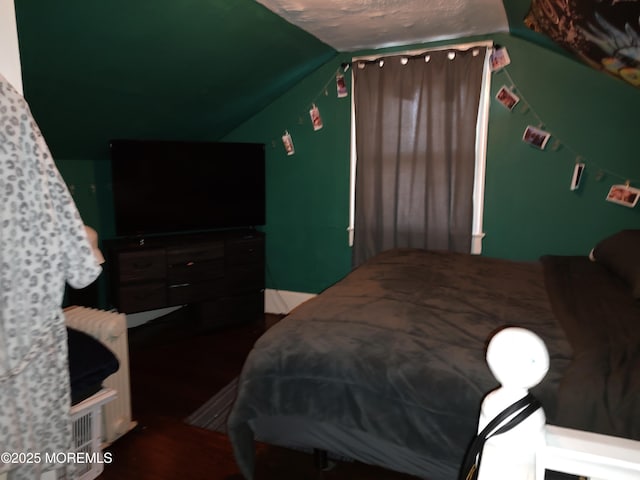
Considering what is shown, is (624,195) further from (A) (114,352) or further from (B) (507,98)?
(A) (114,352)

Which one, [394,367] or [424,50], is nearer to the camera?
[394,367]

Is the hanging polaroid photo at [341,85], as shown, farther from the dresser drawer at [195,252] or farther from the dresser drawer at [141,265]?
the dresser drawer at [141,265]

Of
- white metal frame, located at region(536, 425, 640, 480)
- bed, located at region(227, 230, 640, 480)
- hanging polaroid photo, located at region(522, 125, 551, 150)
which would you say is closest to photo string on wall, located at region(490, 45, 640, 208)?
hanging polaroid photo, located at region(522, 125, 551, 150)

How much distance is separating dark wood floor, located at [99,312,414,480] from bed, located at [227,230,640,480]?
385 mm

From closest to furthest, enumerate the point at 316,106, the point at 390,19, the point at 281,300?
the point at 390,19 < the point at 316,106 < the point at 281,300

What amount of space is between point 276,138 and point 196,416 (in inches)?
97.2

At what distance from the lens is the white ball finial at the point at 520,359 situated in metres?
0.60

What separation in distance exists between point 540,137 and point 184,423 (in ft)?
9.63

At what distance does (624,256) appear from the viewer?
210cm

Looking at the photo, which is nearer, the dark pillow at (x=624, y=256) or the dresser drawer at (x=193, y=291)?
the dark pillow at (x=624, y=256)

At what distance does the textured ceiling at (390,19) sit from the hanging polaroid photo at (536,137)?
72cm

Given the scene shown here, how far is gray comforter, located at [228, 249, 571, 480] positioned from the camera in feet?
4.20

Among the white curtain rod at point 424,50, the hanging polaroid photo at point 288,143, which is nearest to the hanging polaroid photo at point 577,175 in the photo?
the white curtain rod at point 424,50

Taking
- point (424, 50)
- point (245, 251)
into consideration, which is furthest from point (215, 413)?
point (424, 50)
